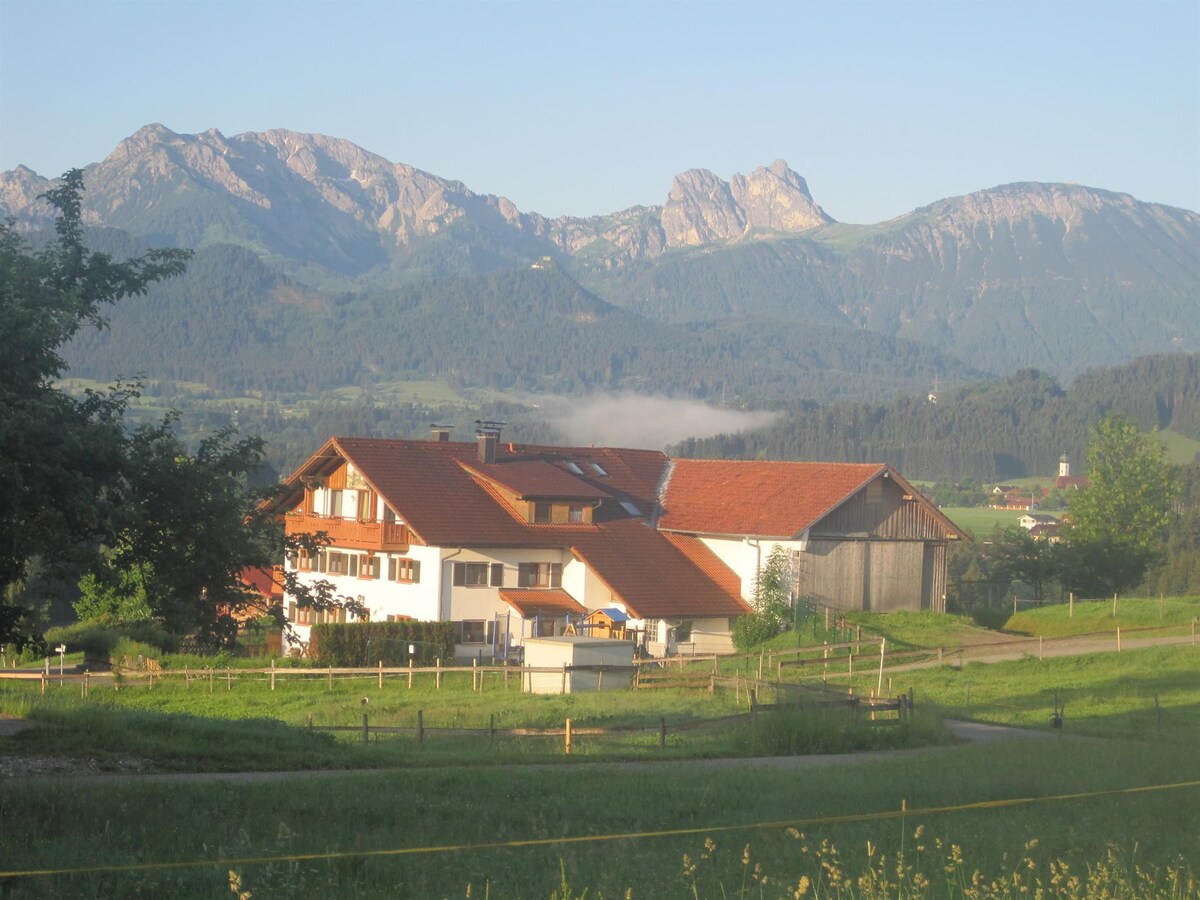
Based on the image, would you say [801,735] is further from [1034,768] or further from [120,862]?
[120,862]

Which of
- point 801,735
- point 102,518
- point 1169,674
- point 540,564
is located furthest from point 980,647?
point 102,518

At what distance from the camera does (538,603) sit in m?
52.2

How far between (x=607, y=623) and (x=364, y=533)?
9663 millimetres

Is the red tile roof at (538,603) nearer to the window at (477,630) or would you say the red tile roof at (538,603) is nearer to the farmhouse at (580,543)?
the farmhouse at (580,543)

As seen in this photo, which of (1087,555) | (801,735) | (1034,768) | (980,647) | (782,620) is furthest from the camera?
(1087,555)

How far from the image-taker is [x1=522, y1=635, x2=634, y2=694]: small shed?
122 feet

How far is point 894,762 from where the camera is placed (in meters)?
22.2

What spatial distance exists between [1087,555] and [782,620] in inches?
834

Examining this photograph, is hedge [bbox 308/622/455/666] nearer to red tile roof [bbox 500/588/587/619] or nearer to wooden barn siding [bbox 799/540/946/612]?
red tile roof [bbox 500/588/587/619]

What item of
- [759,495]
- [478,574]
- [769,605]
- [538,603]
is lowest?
[538,603]

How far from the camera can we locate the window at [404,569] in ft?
173

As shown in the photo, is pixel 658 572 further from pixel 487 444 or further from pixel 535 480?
pixel 487 444

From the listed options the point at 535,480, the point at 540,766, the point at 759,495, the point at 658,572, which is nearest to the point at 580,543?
the point at 658,572

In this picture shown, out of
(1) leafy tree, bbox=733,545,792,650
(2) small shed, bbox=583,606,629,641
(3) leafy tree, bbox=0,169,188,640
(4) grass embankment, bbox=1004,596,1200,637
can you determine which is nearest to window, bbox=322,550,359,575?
(2) small shed, bbox=583,606,629,641
